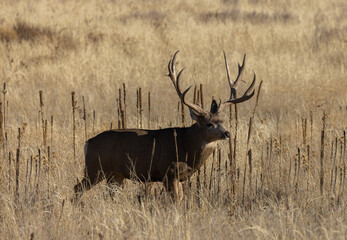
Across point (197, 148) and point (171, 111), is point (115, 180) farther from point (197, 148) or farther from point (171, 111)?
point (171, 111)

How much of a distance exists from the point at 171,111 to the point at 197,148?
11.0 feet

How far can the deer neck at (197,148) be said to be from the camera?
586 cm

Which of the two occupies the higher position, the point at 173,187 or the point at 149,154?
the point at 149,154

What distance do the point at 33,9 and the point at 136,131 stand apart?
1395 cm

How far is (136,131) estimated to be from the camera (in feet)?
19.5

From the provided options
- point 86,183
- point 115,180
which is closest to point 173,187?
point 115,180

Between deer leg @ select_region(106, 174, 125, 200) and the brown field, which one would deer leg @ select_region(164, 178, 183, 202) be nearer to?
the brown field

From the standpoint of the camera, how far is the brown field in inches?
195

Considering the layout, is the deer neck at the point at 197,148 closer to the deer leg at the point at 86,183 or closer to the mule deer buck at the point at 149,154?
the mule deer buck at the point at 149,154

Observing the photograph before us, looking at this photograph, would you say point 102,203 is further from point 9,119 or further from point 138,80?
point 138,80

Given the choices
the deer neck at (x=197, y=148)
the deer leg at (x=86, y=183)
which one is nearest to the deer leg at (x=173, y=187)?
the deer neck at (x=197, y=148)

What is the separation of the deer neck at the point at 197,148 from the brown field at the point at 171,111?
0.13 m

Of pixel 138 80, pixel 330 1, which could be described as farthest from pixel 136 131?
pixel 330 1

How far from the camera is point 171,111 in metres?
9.20
